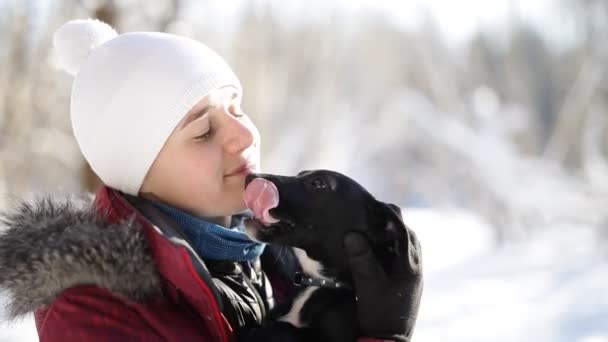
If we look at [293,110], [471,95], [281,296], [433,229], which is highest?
[471,95]

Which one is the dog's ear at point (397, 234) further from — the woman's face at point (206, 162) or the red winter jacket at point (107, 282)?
the red winter jacket at point (107, 282)

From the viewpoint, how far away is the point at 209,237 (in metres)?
1.92

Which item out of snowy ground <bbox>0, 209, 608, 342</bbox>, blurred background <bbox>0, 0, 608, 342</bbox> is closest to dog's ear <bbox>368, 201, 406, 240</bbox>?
snowy ground <bbox>0, 209, 608, 342</bbox>

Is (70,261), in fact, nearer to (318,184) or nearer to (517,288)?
(318,184)

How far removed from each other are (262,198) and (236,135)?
0.54 feet

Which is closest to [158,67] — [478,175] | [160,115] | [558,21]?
[160,115]

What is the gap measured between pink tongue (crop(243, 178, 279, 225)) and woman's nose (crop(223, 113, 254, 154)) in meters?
0.09

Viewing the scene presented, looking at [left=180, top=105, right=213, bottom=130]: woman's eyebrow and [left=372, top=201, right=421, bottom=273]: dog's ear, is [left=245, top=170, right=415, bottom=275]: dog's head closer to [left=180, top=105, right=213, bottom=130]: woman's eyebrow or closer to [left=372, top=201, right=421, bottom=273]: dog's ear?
[left=372, top=201, right=421, bottom=273]: dog's ear

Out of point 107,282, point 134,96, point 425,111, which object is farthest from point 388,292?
point 425,111

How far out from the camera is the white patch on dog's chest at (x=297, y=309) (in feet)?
6.28

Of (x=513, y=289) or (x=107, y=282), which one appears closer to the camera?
(x=107, y=282)

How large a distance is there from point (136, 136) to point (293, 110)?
10.8 meters

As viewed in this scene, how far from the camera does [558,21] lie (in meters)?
12.0

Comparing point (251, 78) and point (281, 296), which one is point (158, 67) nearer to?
point (281, 296)
